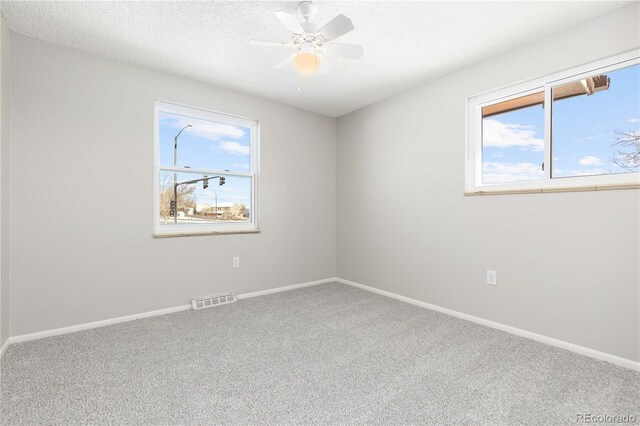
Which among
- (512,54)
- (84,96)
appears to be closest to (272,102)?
(84,96)

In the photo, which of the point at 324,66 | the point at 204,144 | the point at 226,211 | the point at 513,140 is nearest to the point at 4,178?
the point at 204,144

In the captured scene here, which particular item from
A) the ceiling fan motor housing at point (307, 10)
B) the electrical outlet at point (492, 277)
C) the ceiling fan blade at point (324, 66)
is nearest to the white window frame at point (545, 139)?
the electrical outlet at point (492, 277)

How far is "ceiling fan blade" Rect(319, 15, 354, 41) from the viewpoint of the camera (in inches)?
70.1

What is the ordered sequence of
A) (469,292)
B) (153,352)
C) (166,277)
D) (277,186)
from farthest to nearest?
(277,186)
(166,277)
(469,292)
(153,352)

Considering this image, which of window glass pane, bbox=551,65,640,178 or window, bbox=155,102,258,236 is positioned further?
window, bbox=155,102,258,236

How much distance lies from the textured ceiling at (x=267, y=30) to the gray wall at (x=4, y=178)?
23 cm

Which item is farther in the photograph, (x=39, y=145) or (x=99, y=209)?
(x=99, y=209)

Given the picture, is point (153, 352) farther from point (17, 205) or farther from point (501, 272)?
point (501, 272)

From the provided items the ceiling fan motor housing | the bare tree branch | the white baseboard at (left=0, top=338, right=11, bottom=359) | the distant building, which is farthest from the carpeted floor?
the ceiling fan motor housing

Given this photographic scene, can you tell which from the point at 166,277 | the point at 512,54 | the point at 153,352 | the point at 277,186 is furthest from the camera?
the point at 277,186

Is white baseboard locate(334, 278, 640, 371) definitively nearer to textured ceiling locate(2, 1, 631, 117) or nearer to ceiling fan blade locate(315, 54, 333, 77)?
textured ceiling locate(2, 1, 631, 117)

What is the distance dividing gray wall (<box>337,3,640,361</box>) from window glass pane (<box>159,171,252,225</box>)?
1.37 m

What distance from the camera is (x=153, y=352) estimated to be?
7.09ft

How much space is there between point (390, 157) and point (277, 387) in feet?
8.70
